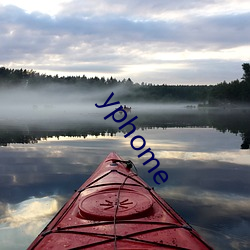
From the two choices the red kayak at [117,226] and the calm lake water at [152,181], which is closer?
the red kayak at [117,226]

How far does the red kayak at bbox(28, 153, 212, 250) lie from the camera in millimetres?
4371

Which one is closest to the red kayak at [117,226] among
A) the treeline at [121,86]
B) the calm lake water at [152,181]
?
the calm lake water at [152,181]

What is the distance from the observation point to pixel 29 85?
487 feet

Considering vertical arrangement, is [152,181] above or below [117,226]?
below

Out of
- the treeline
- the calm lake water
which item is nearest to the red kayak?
the calm lake water

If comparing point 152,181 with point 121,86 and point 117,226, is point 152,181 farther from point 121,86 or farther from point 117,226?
point 121,86

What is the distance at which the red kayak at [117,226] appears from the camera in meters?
4.37

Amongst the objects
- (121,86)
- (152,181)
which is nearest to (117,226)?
(152,181)

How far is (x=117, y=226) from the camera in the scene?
4.83 metres

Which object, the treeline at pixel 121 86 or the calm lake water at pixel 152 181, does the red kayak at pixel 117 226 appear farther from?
the treeline at pixel 121 86

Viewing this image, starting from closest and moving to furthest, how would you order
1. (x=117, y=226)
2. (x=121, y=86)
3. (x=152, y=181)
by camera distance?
(x=117, y=226) → (x=152, y=181) → (x=121, y=86)

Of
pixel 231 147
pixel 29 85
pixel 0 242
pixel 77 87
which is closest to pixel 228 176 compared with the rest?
pixel 231 147

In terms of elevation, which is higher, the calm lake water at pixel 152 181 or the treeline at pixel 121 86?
the treeline at pixel 121 86

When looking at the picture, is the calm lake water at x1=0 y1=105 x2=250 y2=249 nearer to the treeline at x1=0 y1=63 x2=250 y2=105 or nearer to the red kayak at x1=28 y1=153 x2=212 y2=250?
the red kayak at x1=28 y1=153 x2=212 y2=250
